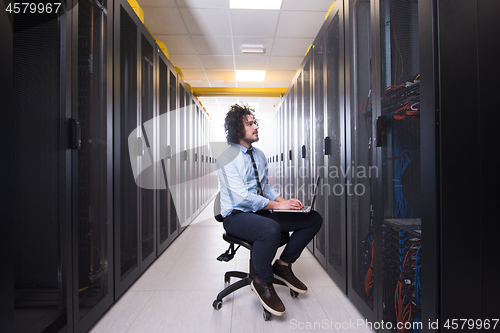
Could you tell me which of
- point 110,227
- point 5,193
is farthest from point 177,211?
point 5,193

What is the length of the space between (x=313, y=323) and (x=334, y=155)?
3.52 feet

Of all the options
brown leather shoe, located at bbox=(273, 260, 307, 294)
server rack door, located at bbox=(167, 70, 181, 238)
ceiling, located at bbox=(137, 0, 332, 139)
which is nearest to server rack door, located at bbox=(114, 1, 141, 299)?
server rack door, located at bbox=(167, 70, 181, 238)

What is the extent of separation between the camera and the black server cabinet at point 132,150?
5.41 ft

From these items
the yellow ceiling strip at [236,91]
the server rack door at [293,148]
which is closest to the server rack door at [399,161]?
the server rack door at [293,148]

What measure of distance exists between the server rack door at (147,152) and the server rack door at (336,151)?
1.48m

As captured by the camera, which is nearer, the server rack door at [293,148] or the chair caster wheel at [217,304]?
the chair caster wheel at [217,304]

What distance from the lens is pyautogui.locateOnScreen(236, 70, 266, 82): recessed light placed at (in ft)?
16.0

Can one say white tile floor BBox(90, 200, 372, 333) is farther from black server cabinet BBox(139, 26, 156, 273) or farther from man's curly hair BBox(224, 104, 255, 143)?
man's curly hair BBox(224, 104, 255, 143)

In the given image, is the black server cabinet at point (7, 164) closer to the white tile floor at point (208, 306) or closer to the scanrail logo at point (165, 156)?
the white tile floor at point (208, 306)

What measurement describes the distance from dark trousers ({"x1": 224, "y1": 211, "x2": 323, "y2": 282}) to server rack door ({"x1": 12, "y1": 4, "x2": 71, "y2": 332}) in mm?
844

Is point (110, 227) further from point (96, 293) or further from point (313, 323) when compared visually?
point (313, 323)

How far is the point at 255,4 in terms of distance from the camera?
2877mm

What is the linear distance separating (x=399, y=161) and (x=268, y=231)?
73 centimetres

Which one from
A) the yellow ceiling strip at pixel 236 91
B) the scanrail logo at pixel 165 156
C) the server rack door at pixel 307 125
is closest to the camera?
the scanrail logo at pixel 165 156
